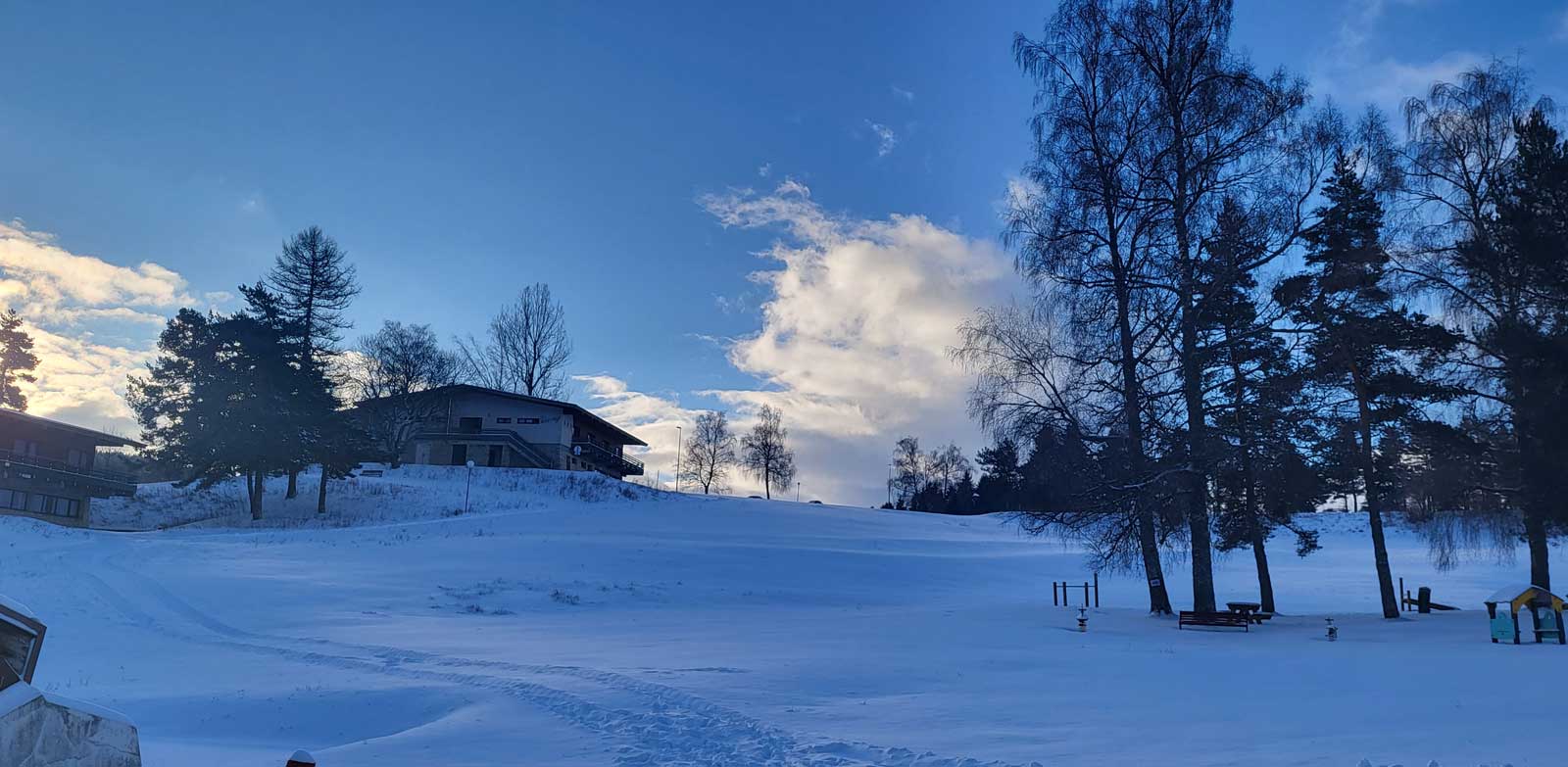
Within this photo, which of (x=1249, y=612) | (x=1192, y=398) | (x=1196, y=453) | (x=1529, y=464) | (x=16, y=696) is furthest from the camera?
(x=1249, y=612)

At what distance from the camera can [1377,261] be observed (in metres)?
23.8

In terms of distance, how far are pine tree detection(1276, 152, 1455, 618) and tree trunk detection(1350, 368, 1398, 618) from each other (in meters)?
0.03

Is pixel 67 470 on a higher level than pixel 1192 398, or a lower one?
lower

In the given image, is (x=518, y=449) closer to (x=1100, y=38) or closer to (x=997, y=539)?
(x=997, y=539)

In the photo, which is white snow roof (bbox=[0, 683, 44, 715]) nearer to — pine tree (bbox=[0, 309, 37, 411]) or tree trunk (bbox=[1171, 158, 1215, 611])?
tree trunk (bbox=[1171, 158, 1215, 611])

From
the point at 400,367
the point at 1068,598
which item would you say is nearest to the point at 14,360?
the point at 400,367

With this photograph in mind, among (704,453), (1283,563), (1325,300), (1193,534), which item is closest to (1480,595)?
(1283,563)

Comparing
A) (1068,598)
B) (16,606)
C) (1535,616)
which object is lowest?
(1068,598)

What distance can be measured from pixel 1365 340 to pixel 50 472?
53399 mm

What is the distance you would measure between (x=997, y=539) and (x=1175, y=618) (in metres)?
32.9

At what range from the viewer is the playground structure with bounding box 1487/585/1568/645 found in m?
17.6

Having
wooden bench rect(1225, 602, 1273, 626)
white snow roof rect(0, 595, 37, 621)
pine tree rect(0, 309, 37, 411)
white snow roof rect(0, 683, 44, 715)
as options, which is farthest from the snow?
pine tree rect(0, 309, 37, 411)

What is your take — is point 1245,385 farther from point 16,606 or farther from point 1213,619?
point 16,606

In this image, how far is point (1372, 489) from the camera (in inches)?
965
